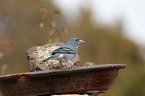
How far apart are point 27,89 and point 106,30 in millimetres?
13158

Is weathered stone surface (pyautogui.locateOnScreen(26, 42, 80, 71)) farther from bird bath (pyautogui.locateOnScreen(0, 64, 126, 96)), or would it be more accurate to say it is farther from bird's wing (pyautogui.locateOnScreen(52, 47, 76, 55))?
bird bath (pyautogui.locateOnScreen(0, 64, 126, 96))

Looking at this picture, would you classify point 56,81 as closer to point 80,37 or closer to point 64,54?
point 64,54

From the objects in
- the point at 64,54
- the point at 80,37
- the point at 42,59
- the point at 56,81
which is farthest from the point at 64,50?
the point at 80,37

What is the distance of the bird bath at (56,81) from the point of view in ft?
Answer: 9.82

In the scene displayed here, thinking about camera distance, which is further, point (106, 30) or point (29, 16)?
point (106, 30)

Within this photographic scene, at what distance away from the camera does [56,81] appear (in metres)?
3.07

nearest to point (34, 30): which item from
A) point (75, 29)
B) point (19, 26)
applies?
point (19, 26)

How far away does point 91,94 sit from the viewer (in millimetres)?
3383

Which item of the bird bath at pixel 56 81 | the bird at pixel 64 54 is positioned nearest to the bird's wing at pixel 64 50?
the bird at pixel 64 54

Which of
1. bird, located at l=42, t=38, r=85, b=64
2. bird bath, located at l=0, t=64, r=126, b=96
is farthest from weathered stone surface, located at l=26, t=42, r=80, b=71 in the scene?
bird bath, located at l=0, t=64, r=126, b=96

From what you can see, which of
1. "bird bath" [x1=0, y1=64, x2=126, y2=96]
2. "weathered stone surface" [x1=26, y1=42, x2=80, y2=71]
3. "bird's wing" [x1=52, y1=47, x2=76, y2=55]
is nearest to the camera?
"bird bath" [x1=0, y1=64, x2=126, y2=96]

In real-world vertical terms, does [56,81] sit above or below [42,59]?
below

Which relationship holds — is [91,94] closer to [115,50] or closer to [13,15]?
[13,15]

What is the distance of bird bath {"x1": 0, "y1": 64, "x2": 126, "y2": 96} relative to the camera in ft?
9.82
